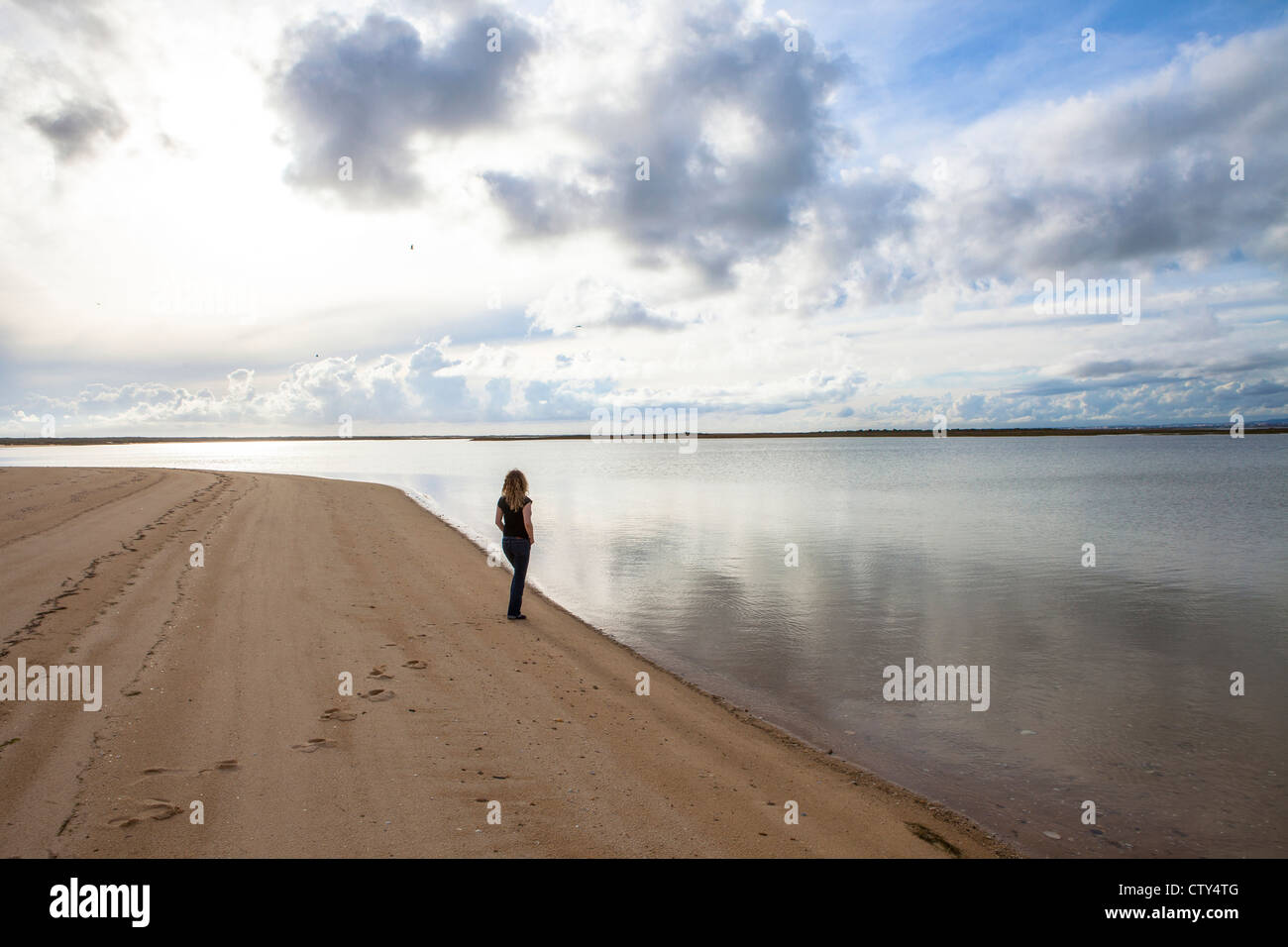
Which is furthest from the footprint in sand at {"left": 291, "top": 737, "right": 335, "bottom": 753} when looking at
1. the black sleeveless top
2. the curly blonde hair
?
the curly blonde hair

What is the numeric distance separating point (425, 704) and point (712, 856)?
3877 millimetres

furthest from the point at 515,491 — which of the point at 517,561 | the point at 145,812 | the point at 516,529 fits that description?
the point at 145,812

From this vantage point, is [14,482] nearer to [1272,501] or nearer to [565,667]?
[565,667]

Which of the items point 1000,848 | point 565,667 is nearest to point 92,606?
A: point 565,667

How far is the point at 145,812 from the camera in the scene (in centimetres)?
485

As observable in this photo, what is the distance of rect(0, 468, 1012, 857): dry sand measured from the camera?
4844 millimetres

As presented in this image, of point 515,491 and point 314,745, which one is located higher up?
point 515,491

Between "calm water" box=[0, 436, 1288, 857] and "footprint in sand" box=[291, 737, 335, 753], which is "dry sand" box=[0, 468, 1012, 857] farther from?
"calm water" box=[0, 436, 1288, 857]

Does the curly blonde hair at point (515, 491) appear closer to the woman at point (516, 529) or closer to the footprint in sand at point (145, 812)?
the woman at point (516, 529)

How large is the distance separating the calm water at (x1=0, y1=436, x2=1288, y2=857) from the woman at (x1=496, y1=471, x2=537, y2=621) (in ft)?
6.76

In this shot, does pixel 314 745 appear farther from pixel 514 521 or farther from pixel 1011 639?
pixel 1011 639

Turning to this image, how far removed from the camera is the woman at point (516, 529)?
38.1 feet

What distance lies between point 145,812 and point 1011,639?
41.5 feet
